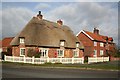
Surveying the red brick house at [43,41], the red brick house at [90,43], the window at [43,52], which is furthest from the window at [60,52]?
the red brick house at [90,43]

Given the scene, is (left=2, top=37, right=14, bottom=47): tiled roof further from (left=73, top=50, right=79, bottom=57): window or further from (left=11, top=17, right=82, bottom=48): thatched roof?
(left=73, top=50, right=79, bottom=57): window

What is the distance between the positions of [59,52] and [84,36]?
17608 millimetres

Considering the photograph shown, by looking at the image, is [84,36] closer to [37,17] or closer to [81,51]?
[81,51]

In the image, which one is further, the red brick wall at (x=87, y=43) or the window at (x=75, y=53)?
the red brick wall at (x=87, y=43)

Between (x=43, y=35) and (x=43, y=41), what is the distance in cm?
151

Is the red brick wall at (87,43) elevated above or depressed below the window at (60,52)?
above

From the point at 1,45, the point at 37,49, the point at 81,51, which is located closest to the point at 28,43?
the point at 37,49

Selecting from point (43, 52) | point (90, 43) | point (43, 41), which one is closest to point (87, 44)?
point (90, 43)

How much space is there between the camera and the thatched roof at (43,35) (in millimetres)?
44594

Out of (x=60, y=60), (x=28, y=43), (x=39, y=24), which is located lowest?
(x=60, y=60)

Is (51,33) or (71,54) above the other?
(51,33)

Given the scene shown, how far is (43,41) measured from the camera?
1777 inches

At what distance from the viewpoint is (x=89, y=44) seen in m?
62.9

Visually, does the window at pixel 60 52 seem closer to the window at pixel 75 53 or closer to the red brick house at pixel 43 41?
the red brick house at pixel 43 41
